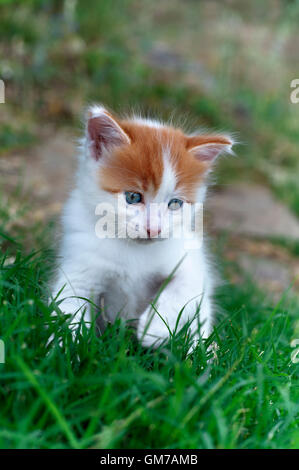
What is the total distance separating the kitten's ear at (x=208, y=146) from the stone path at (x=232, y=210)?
180cm

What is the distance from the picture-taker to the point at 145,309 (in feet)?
6.69

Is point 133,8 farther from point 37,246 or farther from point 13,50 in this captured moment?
point 37,246

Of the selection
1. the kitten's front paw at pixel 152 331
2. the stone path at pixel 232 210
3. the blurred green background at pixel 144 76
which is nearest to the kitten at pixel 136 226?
the kitten's front paw at pixel 152 331

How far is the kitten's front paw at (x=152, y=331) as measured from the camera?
1786 mm

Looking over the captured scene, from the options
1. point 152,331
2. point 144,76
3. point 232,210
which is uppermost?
point 144,76

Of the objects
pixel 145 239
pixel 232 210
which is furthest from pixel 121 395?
pixel 232 210

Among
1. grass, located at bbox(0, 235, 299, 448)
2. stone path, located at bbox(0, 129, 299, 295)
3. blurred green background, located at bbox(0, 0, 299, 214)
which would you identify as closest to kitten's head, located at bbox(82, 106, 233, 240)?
grass, located at bbox(0, 235, 299, 448)

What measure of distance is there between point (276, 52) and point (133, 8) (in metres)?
2.64

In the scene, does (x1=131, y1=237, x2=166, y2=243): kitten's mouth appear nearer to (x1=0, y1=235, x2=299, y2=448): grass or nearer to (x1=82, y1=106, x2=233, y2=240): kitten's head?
(x1=82, y1=106, x2=233, y2=240): kitten's head

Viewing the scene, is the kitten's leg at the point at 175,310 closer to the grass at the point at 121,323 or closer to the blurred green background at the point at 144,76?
the grass at the point at 121,323

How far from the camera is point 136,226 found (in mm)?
1831

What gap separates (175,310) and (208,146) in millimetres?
687

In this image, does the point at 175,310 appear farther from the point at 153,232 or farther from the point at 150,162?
the point at 150,162
